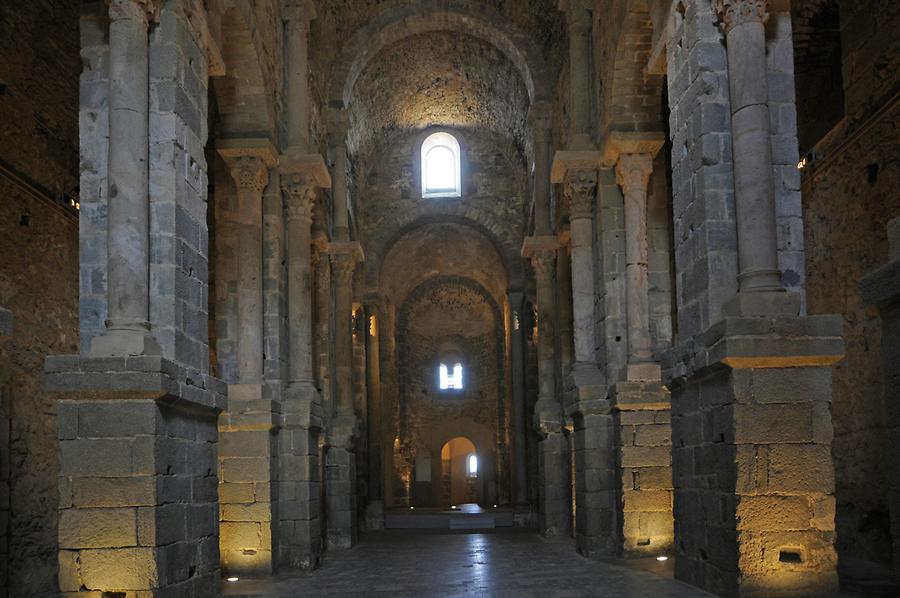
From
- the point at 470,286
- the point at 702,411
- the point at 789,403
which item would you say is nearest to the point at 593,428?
the point at 702,411

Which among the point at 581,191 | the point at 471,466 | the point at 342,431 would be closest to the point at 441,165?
the point at 342,431

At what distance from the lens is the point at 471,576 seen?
458 inches

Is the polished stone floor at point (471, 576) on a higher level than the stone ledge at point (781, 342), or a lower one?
lower

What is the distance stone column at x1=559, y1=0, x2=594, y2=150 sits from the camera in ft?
48.5

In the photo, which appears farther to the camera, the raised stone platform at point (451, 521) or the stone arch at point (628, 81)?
the raised stone platform at point (451, 521)

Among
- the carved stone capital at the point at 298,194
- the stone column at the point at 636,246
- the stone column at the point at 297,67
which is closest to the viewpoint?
the stone column at the point at 636,246

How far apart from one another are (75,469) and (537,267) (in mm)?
13191

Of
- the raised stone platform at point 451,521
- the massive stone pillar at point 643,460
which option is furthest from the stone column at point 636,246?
the raised stone platform at point 451,521

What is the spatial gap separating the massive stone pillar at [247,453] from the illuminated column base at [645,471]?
4.51 m

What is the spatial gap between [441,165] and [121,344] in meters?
18.6

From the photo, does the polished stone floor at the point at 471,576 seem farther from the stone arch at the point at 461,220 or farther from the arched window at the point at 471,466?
the arched window at the point at 471,466

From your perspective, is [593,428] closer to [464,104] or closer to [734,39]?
[734,39]

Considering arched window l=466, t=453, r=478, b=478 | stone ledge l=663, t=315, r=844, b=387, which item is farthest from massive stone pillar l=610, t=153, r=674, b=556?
arched window l=466, t=453, r=478, b=478

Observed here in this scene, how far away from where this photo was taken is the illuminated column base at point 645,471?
1262 cm
